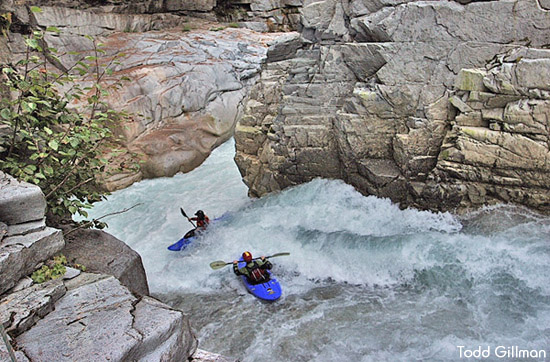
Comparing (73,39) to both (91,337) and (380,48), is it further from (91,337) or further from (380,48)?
(91,337)

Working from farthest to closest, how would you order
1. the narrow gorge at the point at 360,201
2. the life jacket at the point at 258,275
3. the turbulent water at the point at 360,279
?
1. the life jacket at the point at 258,275
2. the turbulent water at the point at 360,279
3. the narrow gorge at the point at 360,201

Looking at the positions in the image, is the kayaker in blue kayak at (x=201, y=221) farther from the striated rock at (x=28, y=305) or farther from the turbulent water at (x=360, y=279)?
the striated rock at (x=28, y=305)

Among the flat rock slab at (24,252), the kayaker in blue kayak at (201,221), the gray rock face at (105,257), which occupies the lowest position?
the kayaker in blue kayak at (201,221)

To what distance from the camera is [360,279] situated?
6078 millimetres

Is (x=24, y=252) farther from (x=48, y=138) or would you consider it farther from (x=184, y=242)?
(x=184, y=242)

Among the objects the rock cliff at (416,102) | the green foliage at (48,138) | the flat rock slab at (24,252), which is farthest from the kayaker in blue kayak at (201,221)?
the flat rock slab at (24,252)

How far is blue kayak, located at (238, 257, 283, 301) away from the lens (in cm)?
576

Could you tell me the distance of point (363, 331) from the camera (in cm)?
498

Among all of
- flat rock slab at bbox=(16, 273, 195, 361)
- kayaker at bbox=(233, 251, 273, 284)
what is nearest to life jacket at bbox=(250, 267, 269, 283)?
kayaker at bbox=(233, 251, 273, 284)

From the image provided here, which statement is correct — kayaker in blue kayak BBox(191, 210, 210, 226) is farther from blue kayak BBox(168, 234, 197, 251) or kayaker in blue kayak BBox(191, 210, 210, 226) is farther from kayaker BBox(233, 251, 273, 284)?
kayaker BBox(233, 251, 273, 284)

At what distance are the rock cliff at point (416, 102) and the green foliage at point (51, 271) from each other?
5.29 meters

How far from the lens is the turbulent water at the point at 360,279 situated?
4770mm

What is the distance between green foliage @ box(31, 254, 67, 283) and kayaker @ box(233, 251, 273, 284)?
3.10 metres

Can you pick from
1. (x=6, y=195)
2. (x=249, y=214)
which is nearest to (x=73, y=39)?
(x=249, y=214)
